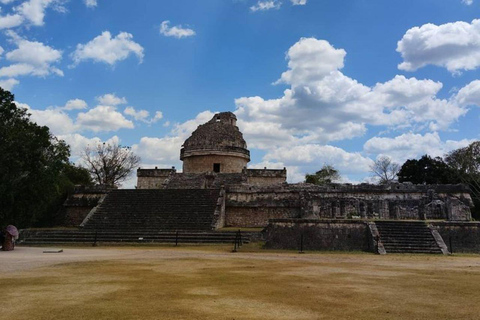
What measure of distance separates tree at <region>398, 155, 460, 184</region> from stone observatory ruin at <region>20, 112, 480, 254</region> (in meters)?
17.9

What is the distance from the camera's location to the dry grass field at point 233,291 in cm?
526

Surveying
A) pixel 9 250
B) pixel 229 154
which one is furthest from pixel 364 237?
pixel 229 154

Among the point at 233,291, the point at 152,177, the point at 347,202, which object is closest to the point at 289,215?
the point at 347,202

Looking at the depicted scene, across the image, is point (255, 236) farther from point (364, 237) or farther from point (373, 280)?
point (373, 280)

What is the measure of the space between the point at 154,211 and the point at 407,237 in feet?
43.7

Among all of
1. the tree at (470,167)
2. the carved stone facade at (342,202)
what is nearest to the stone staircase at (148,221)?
the carved stone facade at (342,202)

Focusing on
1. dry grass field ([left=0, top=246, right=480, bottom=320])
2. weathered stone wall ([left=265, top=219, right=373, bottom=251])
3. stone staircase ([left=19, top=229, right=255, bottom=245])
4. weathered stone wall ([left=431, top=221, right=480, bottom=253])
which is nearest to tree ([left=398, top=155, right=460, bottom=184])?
weathered stone wall ([left=431, top=221, right=480, bottom=253])

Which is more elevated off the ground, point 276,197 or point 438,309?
point 276,197

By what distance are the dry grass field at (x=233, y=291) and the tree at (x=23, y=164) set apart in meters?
8.66

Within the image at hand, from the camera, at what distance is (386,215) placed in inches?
845

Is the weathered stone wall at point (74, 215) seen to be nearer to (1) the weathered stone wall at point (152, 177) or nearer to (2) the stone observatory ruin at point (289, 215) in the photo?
(2) the stone observatory ruin at point (289, 215)

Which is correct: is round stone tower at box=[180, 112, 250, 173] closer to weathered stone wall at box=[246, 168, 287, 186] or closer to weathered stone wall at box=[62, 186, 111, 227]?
weathered stone wall at box=[246, 168, 287, 186]

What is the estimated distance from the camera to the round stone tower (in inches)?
1245

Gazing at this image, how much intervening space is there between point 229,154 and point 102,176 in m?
18.5
